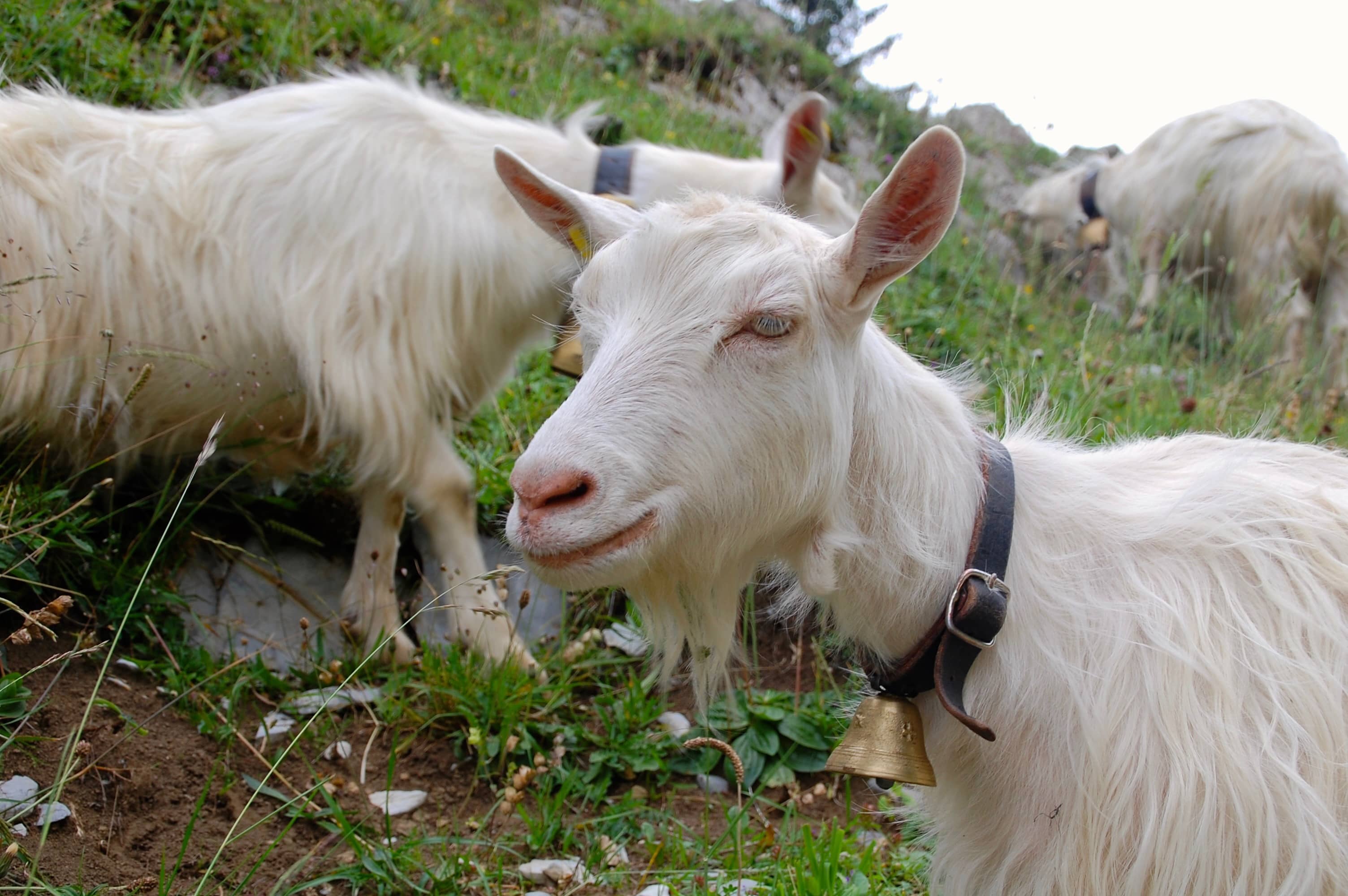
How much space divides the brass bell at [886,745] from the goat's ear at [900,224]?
71 centimetres

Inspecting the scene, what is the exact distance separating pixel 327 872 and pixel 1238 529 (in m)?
2.03

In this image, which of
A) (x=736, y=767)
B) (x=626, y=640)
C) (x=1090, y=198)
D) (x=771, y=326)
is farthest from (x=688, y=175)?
(x=1090, y=198)

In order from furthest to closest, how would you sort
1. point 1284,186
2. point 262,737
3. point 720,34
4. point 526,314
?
point 720,34
point 1284,186
point 526,314
point 262,737

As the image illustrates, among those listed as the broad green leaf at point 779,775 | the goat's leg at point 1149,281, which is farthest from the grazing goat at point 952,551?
the goat's leg at point 1149,281

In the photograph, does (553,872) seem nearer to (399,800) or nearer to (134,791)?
(399,800)

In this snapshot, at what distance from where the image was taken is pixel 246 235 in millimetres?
3074

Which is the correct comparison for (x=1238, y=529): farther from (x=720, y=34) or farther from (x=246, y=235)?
(x=720, y=34)

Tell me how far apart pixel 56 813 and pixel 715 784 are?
1.67 metres

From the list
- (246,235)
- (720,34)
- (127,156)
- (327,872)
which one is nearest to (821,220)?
(246,235)

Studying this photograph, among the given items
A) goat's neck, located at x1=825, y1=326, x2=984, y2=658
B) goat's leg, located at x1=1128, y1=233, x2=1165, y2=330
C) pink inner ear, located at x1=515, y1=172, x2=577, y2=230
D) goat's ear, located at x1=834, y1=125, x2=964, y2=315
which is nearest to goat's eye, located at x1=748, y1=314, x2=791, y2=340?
goat's ear, located at x1=834, y1=125, x2=964, y2=315

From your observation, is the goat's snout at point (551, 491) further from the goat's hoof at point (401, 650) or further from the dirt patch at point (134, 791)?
the goat's hoof at point (401, 650)

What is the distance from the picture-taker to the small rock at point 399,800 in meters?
2.59

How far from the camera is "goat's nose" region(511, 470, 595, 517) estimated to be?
1471 mm

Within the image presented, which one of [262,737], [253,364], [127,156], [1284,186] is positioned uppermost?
[1284,186]
